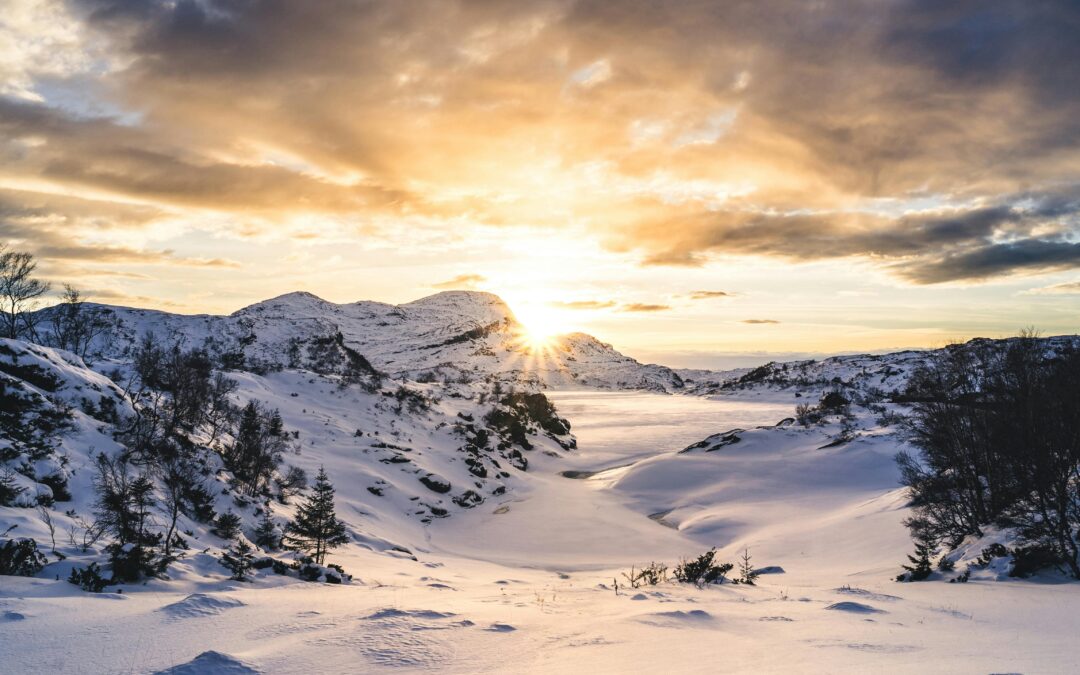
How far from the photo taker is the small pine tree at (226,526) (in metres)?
18.0

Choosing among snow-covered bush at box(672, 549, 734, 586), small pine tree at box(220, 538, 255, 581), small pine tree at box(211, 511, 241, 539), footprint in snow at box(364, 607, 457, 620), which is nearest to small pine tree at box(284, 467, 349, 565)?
small pine tree at box(211, 511, 241, 539)

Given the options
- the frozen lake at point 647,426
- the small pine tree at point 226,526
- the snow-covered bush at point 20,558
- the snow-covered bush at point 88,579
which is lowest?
the frozen lake at point 647,426

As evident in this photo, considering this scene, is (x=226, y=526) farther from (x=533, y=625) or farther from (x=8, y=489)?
(x=533, y=625)

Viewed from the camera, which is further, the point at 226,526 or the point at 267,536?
the point at 267,536

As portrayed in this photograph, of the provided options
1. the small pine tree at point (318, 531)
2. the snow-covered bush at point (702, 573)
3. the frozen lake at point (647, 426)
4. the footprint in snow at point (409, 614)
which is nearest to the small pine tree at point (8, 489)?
the small pine tree at point (318, 531)

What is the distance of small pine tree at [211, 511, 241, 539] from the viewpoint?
17953mm

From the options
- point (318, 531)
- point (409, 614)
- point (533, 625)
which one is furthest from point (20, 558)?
point (318, 531)

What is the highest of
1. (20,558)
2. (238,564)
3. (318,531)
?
(20,558)

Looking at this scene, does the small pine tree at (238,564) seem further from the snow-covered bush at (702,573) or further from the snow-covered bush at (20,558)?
the snow-covered bush at (702,573)

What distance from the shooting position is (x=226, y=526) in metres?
18.3

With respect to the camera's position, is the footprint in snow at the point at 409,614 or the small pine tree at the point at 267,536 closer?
the footprint in snow at the point at 409,614

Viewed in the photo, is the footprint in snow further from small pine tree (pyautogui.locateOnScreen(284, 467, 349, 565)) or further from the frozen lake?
the frozen lake

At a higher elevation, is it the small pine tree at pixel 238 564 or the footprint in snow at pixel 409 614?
the footprint in snow at pixel 409 614

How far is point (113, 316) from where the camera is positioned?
555 ft
